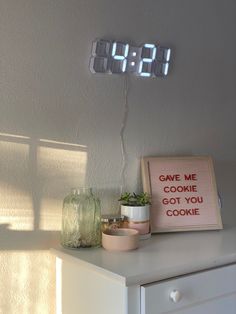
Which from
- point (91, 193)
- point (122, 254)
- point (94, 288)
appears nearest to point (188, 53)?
point (91, 193)

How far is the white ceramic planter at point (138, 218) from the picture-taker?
2.01 metres

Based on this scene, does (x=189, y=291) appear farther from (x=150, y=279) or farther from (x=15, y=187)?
(x=15, y=187)

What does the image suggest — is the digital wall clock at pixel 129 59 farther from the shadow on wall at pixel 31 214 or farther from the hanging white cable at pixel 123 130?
the shadow on wall at pixel 31 214

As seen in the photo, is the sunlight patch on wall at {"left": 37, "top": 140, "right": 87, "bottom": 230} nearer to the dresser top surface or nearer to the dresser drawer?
the dresser top surface

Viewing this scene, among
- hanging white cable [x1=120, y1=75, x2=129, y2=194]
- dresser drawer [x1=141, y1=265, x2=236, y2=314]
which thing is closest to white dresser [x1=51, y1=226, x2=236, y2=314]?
dresser drawer [x1=141, y1=265, x2=236, y2=314]

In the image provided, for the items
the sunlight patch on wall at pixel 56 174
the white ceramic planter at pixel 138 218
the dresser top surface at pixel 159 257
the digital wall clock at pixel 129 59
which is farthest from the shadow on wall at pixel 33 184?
the digital wall clock at pixel 129 59

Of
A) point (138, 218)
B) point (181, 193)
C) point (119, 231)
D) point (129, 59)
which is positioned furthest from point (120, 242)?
point (129, 59)

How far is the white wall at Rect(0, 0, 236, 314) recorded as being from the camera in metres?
1.82

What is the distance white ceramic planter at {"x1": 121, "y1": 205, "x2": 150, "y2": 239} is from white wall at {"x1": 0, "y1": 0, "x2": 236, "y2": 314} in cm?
11

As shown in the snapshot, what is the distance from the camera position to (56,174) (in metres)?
1.94

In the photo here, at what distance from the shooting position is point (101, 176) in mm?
2066

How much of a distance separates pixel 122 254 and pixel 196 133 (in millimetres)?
797

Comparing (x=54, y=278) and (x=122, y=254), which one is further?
(x=54, y=278)

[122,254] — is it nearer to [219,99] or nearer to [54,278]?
[54,278]
